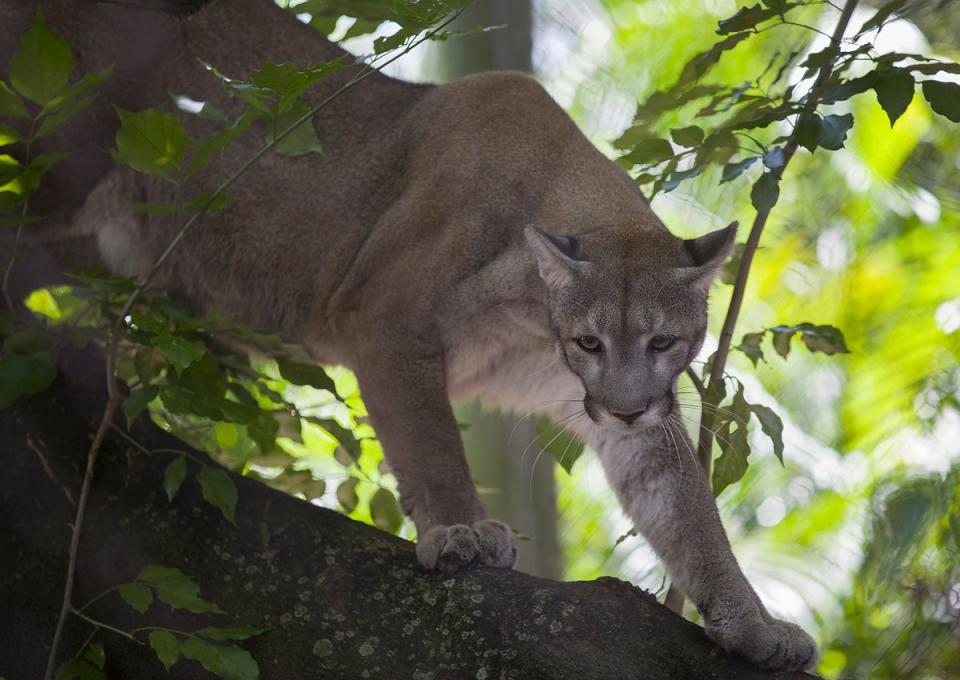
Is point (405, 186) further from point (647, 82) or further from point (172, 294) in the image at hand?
point (647, 82)

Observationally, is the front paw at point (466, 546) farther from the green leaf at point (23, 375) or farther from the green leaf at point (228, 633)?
the green leaf at point (23, 375)

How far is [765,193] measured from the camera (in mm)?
3211

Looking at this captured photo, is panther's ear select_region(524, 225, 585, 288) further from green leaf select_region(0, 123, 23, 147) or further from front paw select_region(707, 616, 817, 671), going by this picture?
green leaf select_region(0, 123, 23, 147)

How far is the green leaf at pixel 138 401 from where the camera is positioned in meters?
3.12

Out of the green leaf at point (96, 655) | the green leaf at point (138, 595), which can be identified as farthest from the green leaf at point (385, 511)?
the green leaf at point (138, 595)

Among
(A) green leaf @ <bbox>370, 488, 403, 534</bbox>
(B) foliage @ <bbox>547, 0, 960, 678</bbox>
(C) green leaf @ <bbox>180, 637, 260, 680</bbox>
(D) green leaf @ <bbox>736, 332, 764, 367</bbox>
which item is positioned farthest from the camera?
(B) foliage @ <bbox>547, 0, 960, 678</bbox>

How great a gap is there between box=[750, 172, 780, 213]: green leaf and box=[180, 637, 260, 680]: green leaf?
5.72 feet

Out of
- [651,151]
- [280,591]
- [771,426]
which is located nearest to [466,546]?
[280,591]

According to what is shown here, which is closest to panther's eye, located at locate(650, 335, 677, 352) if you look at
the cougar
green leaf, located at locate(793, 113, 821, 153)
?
the cougar

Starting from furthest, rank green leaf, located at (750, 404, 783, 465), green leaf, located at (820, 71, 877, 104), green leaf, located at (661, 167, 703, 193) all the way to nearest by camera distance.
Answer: green leaf, located at (750, 404, 783, 465) < green leaf, located at (661, 167, 703, 193) < green leaf, located at (820, 71, 877, 104)

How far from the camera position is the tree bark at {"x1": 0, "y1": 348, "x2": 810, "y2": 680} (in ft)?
9.11

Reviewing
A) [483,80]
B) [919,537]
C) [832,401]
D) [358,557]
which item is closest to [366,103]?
[483,80]

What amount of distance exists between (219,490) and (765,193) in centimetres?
165

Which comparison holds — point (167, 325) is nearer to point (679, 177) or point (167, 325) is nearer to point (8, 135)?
point (8, 135)
